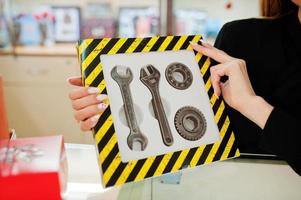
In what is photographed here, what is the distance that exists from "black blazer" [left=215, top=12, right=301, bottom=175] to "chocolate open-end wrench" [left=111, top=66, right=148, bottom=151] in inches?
12.7

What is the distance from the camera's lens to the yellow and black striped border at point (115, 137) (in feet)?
2.03

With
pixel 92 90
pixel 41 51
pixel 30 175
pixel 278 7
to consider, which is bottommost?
pixel 41 51

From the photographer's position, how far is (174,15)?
7.75 ft

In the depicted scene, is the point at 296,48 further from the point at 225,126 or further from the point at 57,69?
the point at 57,69

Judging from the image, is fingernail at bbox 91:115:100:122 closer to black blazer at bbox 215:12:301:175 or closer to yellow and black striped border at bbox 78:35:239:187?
yellow and black striped border at bbox 78:35:239:187

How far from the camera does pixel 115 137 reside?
63 centimetres

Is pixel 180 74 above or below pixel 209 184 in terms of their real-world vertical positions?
above

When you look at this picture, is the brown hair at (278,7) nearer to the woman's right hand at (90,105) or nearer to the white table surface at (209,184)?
the white table surface at (209,184)

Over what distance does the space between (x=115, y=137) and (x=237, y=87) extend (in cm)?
27

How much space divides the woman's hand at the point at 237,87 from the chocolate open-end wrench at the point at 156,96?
0.12m

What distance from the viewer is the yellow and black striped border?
0.62 m

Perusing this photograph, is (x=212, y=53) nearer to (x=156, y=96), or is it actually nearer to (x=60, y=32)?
(x=156, y=96)

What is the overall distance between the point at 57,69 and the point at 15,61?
299 millimetres

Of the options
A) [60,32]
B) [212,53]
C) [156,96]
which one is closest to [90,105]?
[156,96]
